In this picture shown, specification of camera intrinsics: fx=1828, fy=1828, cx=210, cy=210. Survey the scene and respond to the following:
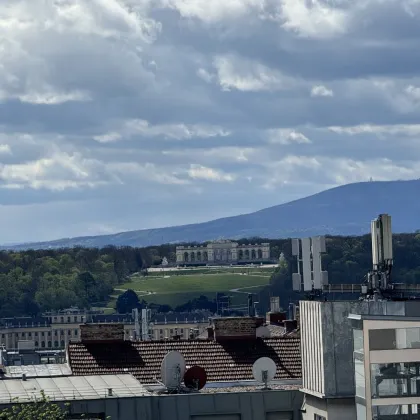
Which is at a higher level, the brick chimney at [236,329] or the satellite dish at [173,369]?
the brick chimney at [236,329]

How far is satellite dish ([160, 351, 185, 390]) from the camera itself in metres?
51.8

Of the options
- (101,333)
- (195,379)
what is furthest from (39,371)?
(195,379)

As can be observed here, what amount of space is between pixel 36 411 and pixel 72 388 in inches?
315

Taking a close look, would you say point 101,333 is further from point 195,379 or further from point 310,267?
point 310,267

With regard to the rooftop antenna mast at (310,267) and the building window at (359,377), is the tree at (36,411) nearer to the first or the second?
the building window at (359,377)

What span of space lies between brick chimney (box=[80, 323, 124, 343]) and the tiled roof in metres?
0.22

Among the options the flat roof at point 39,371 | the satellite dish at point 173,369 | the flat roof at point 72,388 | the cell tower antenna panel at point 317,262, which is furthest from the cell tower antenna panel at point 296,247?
the flat roof at point 39,371

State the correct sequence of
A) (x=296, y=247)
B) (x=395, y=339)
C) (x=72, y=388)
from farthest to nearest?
(x=72, y=388), (x=296, y=247), (x=395, y=339)

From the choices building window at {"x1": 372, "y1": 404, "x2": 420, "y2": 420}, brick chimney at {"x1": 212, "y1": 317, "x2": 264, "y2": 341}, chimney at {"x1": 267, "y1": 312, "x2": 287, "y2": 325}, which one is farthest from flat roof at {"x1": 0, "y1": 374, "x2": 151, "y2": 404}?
chimney at {"x1": 267, "y1": 312, "x2": 287, "y2": 325}

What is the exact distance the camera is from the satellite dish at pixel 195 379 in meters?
52.5

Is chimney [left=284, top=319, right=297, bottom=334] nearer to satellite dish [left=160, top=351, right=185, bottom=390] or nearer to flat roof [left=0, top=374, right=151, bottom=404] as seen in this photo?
flat roof [left=0, top=374, right=151, bottom=404]

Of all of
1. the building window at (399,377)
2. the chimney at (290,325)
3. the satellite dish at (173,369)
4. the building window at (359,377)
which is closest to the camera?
the building window at (399,377)

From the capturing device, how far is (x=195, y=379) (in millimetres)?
52594

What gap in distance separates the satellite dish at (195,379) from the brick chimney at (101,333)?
7.61 meters
